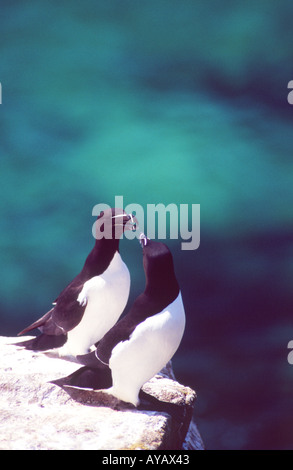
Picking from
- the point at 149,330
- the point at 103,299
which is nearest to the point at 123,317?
the point at 149,330

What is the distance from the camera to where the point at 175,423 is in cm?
339

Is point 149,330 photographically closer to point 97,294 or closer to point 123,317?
point 123,317

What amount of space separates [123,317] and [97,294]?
1.76 feet

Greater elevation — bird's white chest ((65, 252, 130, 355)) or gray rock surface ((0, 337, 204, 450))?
bird's white chest ((65, 252, 130, 355))

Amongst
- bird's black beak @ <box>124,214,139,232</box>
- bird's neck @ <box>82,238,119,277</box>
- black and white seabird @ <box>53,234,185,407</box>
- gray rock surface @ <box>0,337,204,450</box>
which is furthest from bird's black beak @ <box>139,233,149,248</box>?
gray rock surface @ <box>0,337,204,450</box>

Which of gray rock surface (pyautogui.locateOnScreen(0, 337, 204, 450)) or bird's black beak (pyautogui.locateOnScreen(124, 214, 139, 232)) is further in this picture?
bird's black beak (pyautogui.locateOnScreen(124, 214, 139, 232))

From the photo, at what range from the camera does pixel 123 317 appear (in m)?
3.38

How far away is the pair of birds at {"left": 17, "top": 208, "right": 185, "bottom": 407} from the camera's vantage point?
3258 mm

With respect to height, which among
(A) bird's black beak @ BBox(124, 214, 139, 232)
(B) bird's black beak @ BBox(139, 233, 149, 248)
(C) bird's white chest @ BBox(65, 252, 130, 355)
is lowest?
(C) bird's white chest @ BBox(65, 252, 130, 355)

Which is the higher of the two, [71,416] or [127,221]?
[127,221]

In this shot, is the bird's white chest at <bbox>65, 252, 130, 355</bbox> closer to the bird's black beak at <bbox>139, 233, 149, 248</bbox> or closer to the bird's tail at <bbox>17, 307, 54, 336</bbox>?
the bird's tail at <bbox>17, 307, 54, 336</bbox>
